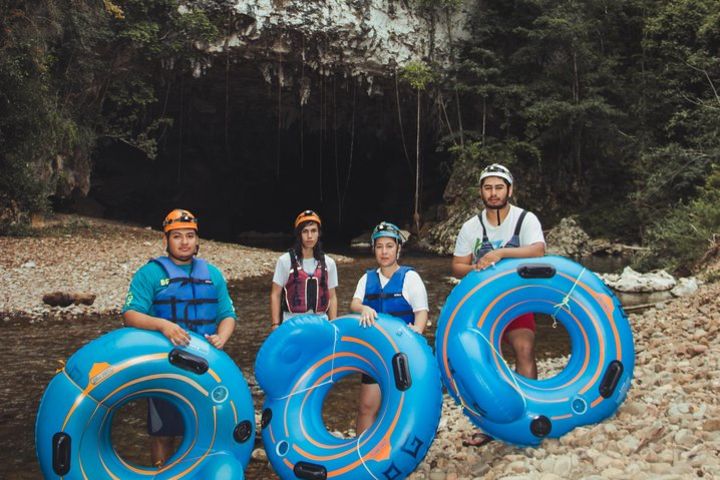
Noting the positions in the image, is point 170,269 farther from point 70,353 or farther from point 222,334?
point 70,353

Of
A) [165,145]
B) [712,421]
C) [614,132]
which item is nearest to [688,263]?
[712,421]

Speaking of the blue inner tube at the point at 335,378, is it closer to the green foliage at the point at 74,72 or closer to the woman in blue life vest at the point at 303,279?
the woman in blue life vest at the point at 303,279

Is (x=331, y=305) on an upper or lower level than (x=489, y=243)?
lower

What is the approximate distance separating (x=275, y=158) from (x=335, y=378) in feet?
79.9

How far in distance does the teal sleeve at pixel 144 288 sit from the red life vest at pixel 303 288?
101cm

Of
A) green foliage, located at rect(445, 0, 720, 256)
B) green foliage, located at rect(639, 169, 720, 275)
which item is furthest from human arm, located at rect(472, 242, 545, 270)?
green foliage, located at rect(445, 0, 720, 256)

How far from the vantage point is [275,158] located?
26516 mm

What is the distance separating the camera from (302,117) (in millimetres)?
20375

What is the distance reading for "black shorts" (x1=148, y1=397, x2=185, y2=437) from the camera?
8.98 feet

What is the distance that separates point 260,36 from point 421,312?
13.9 m

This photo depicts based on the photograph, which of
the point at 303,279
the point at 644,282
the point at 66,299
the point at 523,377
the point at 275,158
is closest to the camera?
the point at 523,377

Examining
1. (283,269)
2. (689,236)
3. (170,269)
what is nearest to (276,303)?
(283,269)

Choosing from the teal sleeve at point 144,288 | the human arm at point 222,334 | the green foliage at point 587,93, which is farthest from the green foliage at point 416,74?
the teal sleeve at point 144,288

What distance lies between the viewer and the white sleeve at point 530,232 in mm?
3029
